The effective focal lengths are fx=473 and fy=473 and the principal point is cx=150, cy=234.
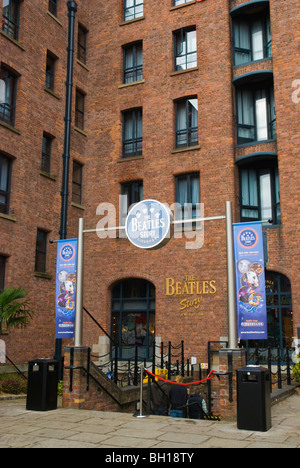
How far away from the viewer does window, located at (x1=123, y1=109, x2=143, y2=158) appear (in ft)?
75.1

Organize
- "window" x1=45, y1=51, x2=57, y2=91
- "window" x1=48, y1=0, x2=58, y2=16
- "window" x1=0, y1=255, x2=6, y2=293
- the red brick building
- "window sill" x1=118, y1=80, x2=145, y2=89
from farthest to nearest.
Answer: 1. "window sill" x1=118, y1=80, x2=145, y2=89
2. "window" x1=48, y1=0, x2=58, y2=16
3. "window" x1=45, y1=51, x2=57, y2=91
4. the red brick building
5. "window" x1=0, y1=255, x2=6, y2=293

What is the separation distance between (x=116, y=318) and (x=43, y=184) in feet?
22.5

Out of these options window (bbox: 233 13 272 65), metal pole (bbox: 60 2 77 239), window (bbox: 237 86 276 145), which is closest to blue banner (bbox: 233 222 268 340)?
window (bbox: 237 86 276 145)

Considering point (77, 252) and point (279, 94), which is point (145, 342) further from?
point (279, 94)

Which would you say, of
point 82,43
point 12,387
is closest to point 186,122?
point 82,43

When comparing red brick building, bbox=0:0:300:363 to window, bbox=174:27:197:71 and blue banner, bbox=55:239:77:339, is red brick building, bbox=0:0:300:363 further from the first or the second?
blue banner, bbox=55:239:77:339

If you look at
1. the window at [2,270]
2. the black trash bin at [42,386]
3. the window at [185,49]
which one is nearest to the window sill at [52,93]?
the window at [185,49]

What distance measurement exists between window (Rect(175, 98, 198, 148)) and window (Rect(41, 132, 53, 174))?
19.1 feet

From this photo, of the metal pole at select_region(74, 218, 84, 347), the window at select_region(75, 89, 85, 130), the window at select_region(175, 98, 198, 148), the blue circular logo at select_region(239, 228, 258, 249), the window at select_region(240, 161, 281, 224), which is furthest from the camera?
the window at select_region(75, 89, 85, 130)

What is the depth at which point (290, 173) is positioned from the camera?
1869 centimetres

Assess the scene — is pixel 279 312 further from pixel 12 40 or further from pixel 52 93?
pixel 12 40

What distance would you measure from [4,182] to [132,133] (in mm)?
7314
